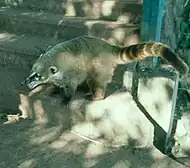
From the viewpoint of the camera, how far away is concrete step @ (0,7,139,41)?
4.39 meters

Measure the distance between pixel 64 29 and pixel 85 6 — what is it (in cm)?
49

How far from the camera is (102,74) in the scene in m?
3.65

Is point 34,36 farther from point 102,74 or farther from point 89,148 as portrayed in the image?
point 89,148

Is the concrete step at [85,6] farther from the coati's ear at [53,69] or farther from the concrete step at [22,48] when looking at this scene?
the coati's ear at [53,69]

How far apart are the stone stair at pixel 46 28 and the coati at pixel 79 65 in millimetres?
653

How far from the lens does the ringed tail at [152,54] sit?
9.55ft

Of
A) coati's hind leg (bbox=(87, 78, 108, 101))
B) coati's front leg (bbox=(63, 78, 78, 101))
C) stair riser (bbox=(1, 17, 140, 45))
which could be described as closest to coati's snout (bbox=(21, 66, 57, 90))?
coati's front leg (bbox=(63, 78, 78, 101))

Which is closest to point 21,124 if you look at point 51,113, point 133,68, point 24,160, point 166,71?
point 51,113

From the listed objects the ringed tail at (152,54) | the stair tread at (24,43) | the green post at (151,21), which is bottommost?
the stair tread at (24,43)

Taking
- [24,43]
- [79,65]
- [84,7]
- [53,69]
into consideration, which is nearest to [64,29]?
[84,7]

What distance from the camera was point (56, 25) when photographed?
185 inches

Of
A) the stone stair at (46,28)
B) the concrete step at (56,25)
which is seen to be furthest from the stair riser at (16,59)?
the concrete step at (56,25)

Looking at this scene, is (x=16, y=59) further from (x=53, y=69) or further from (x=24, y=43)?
(x=53, y=69)

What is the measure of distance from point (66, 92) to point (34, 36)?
4.96ft
